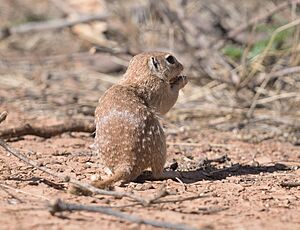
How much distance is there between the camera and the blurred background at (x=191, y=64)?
7.30 m

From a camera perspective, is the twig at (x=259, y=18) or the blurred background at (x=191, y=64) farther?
the twig at (x=259, y=18)

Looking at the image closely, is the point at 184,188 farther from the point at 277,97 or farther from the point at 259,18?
the point at 259,18

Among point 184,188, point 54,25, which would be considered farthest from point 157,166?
point 54,25

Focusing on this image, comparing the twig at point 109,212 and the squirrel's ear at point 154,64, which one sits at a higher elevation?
the squirrel's ear at point 154,64

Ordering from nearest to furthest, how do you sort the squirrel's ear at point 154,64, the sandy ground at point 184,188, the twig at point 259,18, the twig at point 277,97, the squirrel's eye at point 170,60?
the sandy ground at point 184,188, the squirrel's ear at point 154,64, the squirrel's eye at point 170,60, the twig at point 277,97, the twig at point 259,18

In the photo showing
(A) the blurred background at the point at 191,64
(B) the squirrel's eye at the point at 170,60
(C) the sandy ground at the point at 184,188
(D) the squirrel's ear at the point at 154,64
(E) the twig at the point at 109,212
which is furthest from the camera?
(A) the blurred background at the point at 191,64

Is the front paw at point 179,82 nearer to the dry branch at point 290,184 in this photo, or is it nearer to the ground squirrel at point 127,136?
the ground squirrel at point 127,136

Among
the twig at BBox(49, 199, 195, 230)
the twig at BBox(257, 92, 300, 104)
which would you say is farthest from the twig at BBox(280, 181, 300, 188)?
the twig at BBox(257, 92, 300, 104)

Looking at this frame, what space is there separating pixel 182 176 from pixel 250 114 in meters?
2.80

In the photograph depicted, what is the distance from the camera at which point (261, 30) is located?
8.41m

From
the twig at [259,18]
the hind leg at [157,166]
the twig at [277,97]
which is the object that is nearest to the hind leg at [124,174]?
the hind leg at [157,166]

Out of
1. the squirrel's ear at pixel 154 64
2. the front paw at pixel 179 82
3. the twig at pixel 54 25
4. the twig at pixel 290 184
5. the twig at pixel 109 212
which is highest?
the twig at pixel 54 25

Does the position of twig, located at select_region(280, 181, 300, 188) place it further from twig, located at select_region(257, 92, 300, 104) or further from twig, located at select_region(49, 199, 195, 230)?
twig, located at select_region(257, 92, 300, 104)

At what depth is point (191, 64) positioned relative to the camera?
26.5ft
